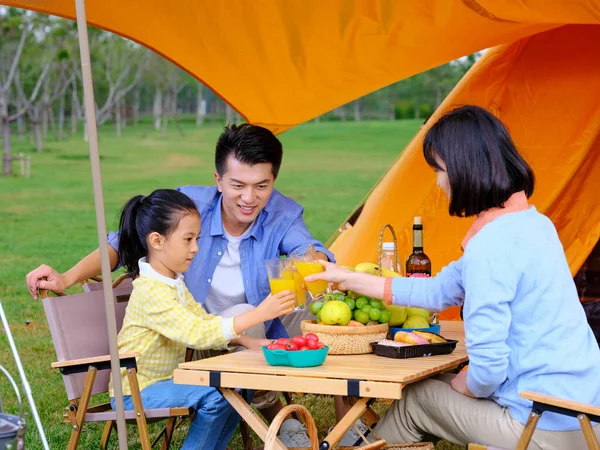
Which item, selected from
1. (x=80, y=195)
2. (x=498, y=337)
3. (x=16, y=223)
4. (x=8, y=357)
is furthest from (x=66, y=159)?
(x=498, y=337)

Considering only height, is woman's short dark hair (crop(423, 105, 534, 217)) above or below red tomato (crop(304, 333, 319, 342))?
above

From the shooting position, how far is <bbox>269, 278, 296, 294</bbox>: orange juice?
10.2ft

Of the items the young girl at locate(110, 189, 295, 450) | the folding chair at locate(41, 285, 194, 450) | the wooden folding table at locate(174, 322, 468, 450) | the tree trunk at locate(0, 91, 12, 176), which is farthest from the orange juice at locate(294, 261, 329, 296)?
the tree trunk at locate(0, 91, 12, 176)

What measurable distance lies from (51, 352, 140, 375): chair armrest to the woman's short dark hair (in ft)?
3.75

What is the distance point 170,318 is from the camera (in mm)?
3234

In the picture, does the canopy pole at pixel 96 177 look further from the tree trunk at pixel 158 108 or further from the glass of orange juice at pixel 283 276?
the tree trunk at pixel 158 108

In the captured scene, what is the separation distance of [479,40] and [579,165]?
924mm

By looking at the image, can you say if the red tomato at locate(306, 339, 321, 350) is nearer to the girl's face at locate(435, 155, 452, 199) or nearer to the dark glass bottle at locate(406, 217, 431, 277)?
the girl's face at locate(435, 155, 452, 199)

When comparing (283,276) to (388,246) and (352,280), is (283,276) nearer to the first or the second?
(352,280)

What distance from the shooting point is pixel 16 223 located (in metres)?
15.0

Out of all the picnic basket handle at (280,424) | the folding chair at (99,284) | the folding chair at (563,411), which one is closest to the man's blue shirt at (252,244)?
the folding chair at (99,284)

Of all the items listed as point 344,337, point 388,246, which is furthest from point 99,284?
point 344,337

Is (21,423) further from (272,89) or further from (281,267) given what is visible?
(272,89)

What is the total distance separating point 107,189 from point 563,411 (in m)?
18.7
